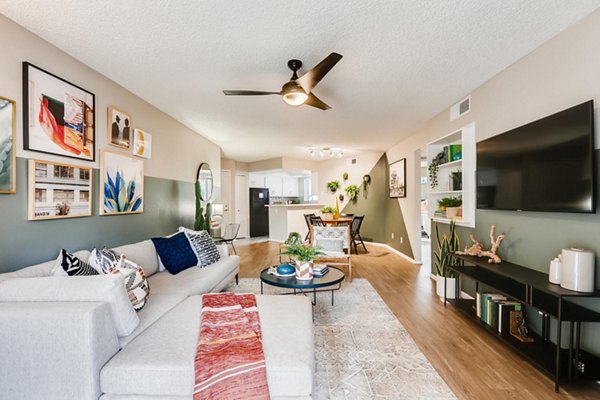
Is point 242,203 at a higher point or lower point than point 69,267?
higher

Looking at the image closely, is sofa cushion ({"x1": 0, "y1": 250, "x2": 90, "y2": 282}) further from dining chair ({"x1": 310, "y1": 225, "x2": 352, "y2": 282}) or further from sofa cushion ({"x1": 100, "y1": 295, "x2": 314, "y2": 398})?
dining chair ({"x1": 310, "y1": 225, "x2": 352, "y2": 282})

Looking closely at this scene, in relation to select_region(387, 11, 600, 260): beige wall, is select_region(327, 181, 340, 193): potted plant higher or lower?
lower

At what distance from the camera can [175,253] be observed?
117 inches

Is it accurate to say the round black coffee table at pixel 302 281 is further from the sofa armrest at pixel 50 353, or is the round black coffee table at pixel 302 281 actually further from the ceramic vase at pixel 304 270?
the sofa armrest at pixel 50 353

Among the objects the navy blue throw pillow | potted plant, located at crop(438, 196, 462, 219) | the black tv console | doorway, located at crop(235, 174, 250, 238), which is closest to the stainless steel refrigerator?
doorway, located at crop(235, 174, 250, 238)

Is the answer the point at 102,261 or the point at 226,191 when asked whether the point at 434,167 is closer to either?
the point at 102,261

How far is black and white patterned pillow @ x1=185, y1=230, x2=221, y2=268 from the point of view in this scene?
10.4 ft

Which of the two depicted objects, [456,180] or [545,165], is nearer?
[545,165]

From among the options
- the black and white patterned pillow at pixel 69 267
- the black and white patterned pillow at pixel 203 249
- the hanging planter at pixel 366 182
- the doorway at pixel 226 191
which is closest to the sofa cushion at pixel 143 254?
the black and white patterned pillow at pixel 203 249

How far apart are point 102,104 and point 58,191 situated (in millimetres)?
1009

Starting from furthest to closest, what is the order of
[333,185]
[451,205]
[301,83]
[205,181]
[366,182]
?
[333,185] < [366,182] < [205,181] < [451,205] < [301,83]

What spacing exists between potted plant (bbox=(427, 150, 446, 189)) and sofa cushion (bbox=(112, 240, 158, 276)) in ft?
12.4

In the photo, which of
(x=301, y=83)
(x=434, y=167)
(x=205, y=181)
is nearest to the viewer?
(x=301, y=83)

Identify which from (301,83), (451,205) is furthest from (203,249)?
(451,205)
